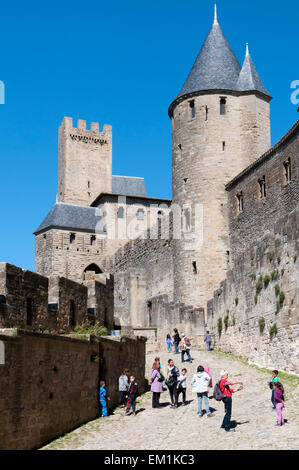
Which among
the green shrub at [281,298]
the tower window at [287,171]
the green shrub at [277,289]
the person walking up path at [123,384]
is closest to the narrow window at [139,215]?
the tower window at [287,171]

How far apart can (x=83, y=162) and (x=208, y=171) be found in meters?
31.1

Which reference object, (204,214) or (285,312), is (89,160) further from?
(285,312)

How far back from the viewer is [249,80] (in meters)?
34.0

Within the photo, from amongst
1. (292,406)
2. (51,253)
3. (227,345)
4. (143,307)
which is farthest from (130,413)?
(51,253)

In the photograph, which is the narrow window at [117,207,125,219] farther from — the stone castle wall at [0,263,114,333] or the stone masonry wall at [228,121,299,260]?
the stone castle wall at [0,263,114,333]

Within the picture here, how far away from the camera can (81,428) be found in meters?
13.2

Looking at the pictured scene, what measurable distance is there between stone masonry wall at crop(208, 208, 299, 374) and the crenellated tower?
1514 inches

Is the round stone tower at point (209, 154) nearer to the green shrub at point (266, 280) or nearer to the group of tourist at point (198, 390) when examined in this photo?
the green shrub at point (266, 280)

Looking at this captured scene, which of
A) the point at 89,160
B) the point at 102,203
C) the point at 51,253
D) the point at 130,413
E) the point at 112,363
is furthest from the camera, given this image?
the point at 89,160

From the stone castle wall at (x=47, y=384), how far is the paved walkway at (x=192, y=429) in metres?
0.36

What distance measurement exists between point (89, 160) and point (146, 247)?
2449 cm

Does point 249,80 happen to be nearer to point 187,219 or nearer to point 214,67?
point 214,67

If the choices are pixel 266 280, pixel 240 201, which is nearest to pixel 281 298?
pixel 266 280

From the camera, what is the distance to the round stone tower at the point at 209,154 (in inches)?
1275
